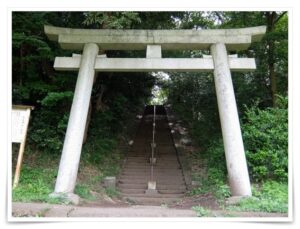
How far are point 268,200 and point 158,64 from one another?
388 centimetres

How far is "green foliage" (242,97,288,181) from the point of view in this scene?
27.6 feet

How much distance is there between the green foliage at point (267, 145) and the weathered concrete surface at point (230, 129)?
896 mm

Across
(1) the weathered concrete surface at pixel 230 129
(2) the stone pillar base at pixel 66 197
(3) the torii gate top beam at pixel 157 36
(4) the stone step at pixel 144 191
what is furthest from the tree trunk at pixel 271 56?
(2) the stone pillar base at pixel 66 197

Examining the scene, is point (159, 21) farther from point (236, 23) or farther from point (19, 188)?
point (19, 188)

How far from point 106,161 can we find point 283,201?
6458 millimetres

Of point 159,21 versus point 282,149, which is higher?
point 159,21

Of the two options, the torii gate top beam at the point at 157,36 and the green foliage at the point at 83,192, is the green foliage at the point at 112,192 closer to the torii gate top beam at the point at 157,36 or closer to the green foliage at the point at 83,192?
the green foliage at the point at 83,192

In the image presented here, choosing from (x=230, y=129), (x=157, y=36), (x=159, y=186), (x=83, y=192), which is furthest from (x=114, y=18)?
(x=159, y=186)

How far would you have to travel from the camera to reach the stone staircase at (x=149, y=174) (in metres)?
9.88

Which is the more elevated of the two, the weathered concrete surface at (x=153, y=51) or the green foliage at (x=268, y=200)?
the weathered concrete surface at (x=153, y=51)

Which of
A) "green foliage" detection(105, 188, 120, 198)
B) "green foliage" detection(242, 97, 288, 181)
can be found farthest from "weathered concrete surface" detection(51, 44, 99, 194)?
"green foliage" detection(242, 97, 288, 181)

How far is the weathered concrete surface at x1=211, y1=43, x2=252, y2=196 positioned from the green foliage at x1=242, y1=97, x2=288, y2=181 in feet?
2.94
